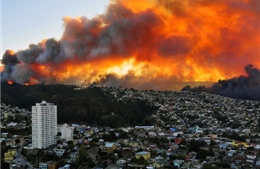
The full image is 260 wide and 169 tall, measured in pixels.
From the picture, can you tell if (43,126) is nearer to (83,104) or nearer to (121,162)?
(121,162)

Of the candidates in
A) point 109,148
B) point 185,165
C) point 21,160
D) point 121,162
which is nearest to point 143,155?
point 121,162

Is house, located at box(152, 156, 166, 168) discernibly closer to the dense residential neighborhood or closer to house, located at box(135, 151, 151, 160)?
the dense residential neighborhood

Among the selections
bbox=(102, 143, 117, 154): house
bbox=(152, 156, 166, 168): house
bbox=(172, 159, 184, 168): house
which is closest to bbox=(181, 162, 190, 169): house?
bbox=(172, 159, 184, 168): house

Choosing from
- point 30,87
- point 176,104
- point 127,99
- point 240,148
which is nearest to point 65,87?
point 30,87

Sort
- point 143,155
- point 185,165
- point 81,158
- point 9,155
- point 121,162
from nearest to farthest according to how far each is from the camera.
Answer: point 185,165
point 81,158
point 121,162
point 143,155
point 9,155

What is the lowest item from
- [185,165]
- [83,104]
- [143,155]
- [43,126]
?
[185,165]

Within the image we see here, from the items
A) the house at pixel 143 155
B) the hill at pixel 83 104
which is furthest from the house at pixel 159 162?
the hill at pixel 83 104

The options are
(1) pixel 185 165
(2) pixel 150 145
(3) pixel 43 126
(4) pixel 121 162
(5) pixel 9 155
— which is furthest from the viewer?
(3) pixel 43 126
